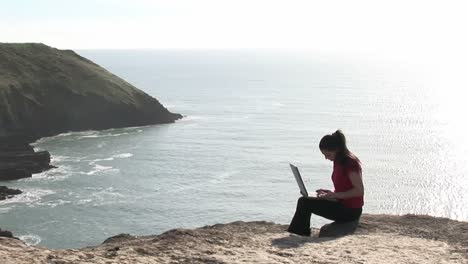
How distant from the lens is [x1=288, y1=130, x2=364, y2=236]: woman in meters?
11.6

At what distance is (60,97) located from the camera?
12162 centimetres

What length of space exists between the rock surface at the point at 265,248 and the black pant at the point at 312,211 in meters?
0.23

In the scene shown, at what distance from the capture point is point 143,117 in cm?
13212

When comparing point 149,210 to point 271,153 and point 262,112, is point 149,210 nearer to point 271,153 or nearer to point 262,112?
point 271,153

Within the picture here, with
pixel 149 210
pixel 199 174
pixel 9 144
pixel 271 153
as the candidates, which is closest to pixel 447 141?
pixel 271 153

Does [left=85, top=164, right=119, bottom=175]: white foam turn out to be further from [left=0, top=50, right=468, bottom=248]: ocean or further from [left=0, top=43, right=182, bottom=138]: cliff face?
[left=0, top=43, right=182, bottom=138]: cliff face

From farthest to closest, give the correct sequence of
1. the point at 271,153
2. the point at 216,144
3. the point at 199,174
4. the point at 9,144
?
the point at 216,144, the point at 271,153, the point at 9,144, the point at 199,174

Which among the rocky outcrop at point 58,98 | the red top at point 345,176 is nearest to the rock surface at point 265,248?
the red top at point 345,176

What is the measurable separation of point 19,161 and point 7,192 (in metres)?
16.4

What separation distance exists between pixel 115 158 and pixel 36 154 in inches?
561

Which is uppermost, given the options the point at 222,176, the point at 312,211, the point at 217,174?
the point at 312,211

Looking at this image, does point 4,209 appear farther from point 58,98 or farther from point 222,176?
point 58,98

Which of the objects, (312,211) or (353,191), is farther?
(312,211)

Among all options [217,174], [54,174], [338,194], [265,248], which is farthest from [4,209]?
[338,194]
